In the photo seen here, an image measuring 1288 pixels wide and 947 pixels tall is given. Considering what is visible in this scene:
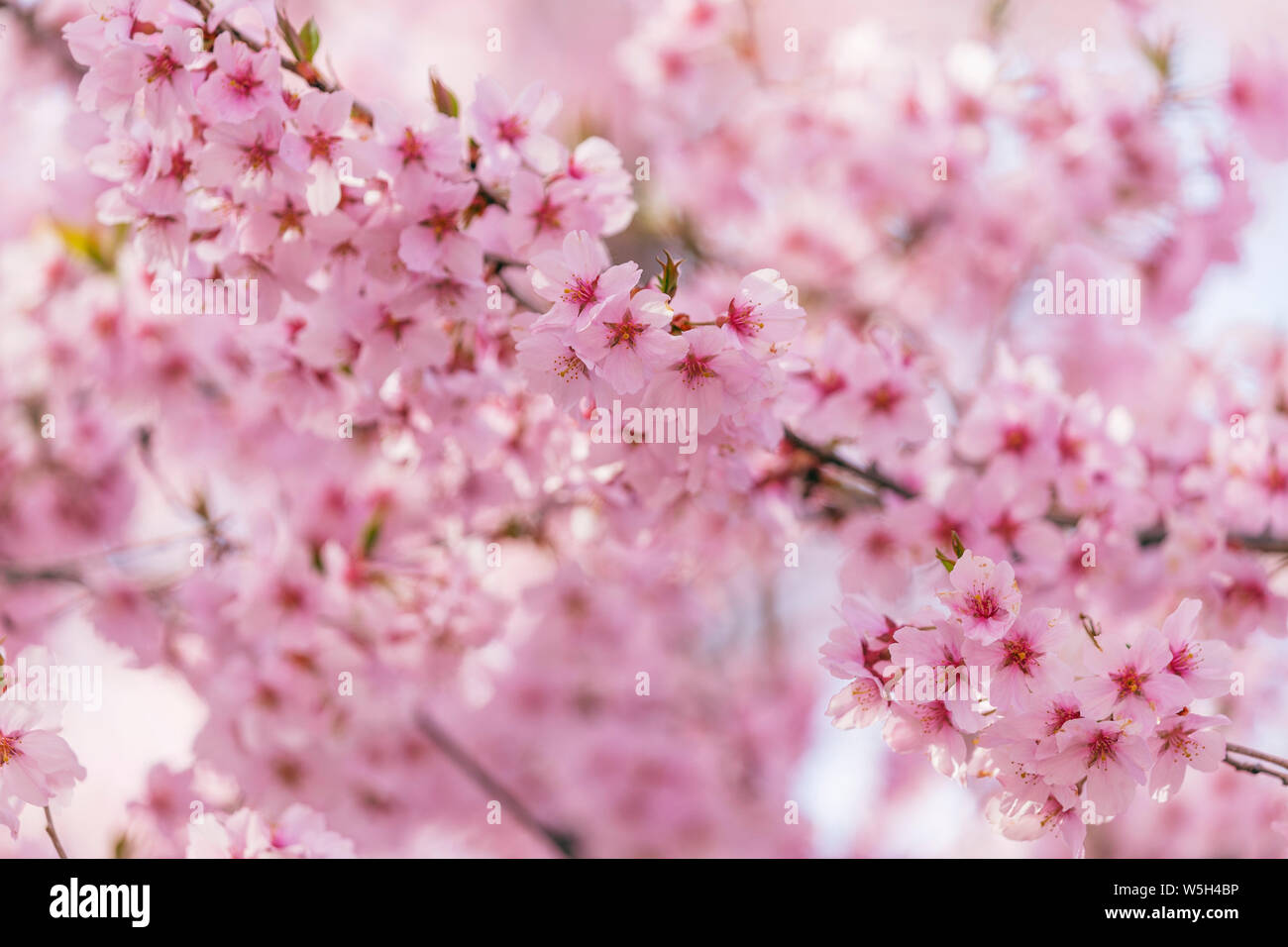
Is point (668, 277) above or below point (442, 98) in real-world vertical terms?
below

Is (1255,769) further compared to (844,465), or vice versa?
(844,465)

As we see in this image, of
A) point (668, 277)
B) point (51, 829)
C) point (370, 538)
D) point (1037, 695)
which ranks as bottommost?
point (51, 829)

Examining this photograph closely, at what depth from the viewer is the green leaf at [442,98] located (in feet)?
4.21

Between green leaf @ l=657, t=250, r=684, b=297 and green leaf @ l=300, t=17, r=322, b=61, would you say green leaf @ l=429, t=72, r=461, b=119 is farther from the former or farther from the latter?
green leaf @ l=657, t=250, r=684, b=297

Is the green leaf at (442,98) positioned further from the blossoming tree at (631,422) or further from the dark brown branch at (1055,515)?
the dark brown branch at (1055,515)

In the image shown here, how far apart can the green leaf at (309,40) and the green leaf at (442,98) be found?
0.59 feet

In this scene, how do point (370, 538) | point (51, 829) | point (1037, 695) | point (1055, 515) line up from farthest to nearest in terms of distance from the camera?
point (370, 538) → point (1055, 515) → point (51, 829) → point (1037, 695)

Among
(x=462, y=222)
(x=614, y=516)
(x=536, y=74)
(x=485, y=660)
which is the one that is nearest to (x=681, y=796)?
(x=485, y=660)

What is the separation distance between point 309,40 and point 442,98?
21 centimetres

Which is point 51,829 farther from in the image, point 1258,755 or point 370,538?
point 1258,755

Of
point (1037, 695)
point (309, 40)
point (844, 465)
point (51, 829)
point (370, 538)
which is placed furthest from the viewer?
point (370, 538)

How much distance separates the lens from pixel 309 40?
133cm

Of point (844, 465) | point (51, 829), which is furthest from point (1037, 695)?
point (51, 829)
